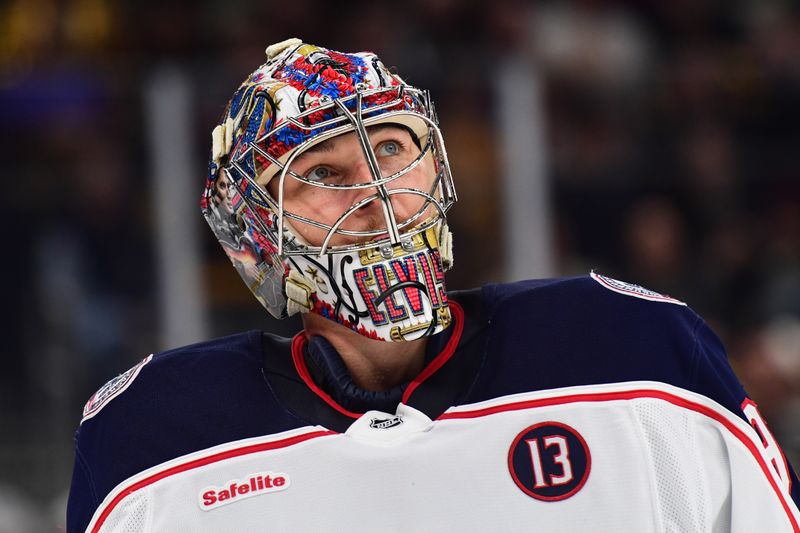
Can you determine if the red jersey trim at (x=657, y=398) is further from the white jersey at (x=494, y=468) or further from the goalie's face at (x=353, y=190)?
the goalie's face at (x=353, y=190)

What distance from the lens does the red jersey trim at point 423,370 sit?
1.70m

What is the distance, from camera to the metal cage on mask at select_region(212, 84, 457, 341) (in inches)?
65.0

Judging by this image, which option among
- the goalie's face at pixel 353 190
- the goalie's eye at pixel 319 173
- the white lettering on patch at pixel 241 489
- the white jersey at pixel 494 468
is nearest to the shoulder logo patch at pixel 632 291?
the white jersey at pixel 494 468

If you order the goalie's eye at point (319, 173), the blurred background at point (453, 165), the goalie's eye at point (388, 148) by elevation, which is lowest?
the blurred background at point (453, 165)

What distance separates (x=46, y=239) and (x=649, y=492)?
2.92m

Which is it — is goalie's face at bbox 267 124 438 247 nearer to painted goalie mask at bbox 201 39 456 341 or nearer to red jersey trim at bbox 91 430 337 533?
painted goalie mask at bbox 201 39 456 341

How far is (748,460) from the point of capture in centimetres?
161

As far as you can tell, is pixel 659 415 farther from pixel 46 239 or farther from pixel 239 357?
pixel 46 239

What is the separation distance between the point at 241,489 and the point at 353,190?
1.37 feet

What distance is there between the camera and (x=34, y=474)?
4113 mm

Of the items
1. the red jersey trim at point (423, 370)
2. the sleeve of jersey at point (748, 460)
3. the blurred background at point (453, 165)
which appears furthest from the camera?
the blurred background at point (453, 165)

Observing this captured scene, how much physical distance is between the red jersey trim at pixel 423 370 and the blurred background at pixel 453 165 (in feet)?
6.85

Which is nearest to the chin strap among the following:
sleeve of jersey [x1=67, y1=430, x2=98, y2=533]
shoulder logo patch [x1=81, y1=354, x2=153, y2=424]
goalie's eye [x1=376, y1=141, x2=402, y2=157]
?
goalie's eye [x1=376, y1=141, x2=402, y2=157]

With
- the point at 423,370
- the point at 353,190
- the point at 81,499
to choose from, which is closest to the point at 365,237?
the point at 353,190
